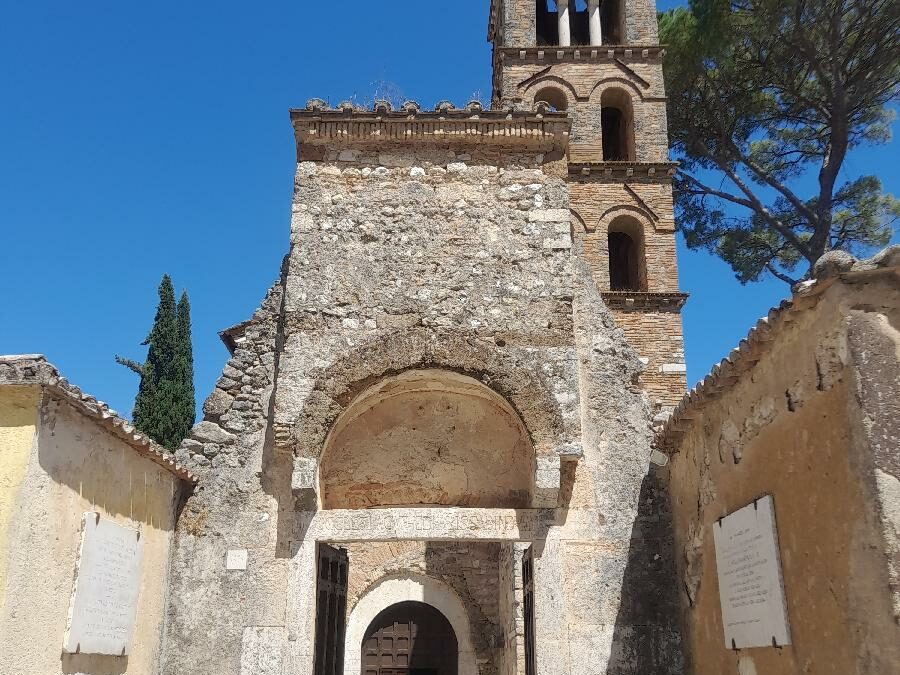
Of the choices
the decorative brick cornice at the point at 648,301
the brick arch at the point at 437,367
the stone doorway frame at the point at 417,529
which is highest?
the decorative brick cornice at the point at 648,301

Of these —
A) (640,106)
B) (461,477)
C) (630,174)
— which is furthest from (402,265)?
(640,106)

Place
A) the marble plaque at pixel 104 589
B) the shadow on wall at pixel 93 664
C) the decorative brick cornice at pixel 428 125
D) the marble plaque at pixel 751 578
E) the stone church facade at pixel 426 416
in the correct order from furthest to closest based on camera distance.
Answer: the decorative brick cornice at pixel 428 125 < the stone church facade at pixel 426 416 < the marble plaque at pixel 104 589 < the shadow on wall at pixel 93 664 < the marble plaque at pixel 751 578

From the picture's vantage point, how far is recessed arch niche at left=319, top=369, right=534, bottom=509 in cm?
791

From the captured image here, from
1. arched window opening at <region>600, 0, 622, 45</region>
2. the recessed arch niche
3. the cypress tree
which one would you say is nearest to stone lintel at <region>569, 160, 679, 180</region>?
arched window opening at <region>600, 0, 622, 45</region>

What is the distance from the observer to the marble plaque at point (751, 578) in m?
5.13

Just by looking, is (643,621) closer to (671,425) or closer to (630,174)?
(671,425)

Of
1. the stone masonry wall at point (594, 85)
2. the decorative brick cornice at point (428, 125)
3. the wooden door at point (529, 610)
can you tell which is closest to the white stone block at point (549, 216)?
the decorative brick cornice at point (428, 125)

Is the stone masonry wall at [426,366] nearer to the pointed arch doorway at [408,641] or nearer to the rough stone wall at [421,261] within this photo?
the rough stone wall at [421,261]

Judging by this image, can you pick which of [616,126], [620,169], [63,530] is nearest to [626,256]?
[620,169]

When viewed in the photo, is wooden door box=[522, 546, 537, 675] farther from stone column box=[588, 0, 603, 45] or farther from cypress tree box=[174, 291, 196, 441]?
stone column box=[588, 0, 603, 45]

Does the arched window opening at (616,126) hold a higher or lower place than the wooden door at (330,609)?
higher

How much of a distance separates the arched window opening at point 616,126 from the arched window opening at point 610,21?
2.11 metres

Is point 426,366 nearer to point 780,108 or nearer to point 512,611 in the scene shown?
point 512,611

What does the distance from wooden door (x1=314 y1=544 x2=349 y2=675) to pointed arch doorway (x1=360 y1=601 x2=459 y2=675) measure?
554 cm
